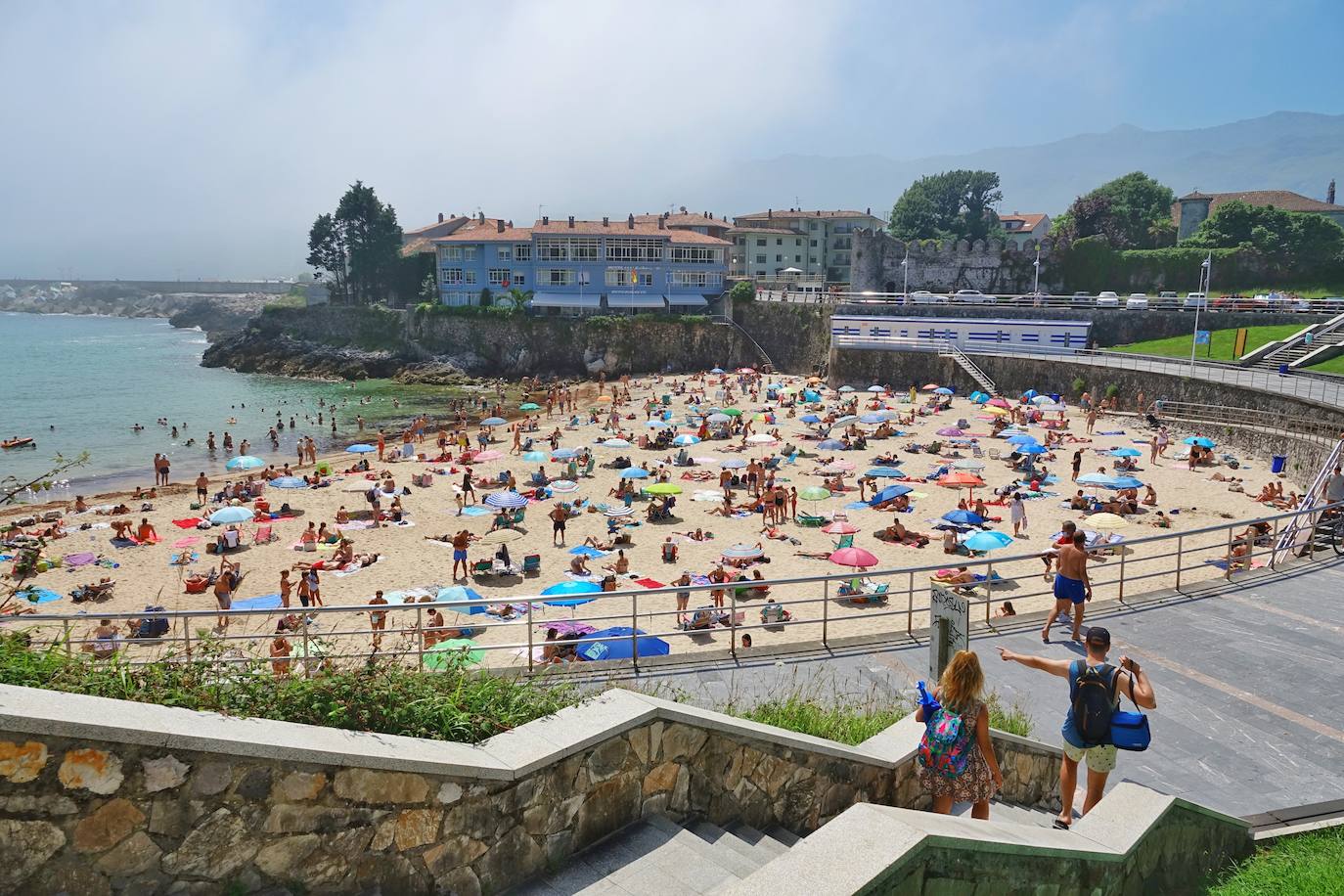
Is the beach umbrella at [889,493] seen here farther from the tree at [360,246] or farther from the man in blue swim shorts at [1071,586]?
the tree at [360,246]

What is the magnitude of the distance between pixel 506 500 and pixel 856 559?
991 cm

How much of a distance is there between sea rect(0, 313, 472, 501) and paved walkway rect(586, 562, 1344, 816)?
18.4m

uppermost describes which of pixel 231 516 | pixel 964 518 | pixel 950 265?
pixel 950 265

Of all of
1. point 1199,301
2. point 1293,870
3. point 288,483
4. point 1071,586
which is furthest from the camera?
point 1199,301

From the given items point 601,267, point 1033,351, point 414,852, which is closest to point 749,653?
point 414,852

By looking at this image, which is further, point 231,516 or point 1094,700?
point 231,516

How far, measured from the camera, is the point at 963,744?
5203 millimetres

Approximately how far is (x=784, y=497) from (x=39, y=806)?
20.5 m

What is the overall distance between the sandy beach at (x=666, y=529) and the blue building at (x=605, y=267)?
26.3 m

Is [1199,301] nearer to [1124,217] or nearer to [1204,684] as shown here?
[1124,217]

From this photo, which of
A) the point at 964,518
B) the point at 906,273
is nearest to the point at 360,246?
the point at 906,273

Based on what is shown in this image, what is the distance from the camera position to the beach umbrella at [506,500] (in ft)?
76.1

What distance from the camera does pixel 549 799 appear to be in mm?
4312

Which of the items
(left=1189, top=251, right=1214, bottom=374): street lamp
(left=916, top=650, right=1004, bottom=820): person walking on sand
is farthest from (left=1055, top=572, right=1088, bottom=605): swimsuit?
(left=1189, top=251, right=1214, bottom=374): street lamp
